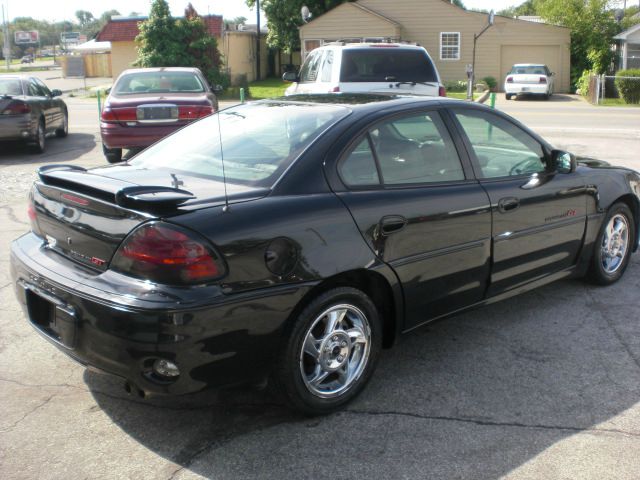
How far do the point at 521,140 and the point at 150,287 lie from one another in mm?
2878

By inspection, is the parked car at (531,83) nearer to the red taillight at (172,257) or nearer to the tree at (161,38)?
the tree at (161,38)

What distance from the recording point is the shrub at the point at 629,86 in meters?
29.6

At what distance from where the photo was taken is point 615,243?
19.1ft

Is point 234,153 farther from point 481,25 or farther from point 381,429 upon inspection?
point 481,25

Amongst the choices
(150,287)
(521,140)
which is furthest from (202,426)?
(521,140)

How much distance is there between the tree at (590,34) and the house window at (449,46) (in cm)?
579

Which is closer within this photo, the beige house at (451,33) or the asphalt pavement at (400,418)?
the asphalt pavement at (400,418)

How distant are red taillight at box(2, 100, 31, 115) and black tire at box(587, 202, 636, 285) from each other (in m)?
10.7

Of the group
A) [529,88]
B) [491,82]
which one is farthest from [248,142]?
[491,82]

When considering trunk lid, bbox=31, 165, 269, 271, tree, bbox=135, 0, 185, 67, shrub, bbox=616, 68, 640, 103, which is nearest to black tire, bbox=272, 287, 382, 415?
trunk lid, bbox=31, 165, 269, 271

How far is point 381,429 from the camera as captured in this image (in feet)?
12.1

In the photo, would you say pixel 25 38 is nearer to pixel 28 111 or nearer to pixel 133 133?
pixel 28 111

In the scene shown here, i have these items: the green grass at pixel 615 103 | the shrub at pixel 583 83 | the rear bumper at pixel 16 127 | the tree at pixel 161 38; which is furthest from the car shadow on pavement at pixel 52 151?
the shrub at pixel 583 83

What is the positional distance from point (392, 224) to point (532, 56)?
37266mm
